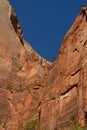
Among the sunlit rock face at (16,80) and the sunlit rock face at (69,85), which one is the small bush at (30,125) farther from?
the sunlit rock face at (69,85)

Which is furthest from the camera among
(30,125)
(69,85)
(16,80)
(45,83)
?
(16,80)

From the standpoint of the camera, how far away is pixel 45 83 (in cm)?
4206

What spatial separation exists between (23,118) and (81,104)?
10726mm

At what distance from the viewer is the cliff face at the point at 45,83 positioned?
111 ft

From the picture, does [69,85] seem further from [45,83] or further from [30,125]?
[45,83]

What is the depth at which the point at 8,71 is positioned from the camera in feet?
149

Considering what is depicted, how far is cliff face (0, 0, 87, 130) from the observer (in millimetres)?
33750

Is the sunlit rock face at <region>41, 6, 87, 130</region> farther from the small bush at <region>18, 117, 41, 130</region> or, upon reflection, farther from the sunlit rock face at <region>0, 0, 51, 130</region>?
the sunlit rock face at <region>0, 0, 51, 130</region>

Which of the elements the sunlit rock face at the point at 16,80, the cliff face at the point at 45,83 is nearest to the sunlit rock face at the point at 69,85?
the cliff face at the point at 45,83

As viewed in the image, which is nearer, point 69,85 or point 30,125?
point 69,85

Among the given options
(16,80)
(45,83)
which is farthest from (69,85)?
(16,80)

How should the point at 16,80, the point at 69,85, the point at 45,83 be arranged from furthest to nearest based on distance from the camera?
the point at 16,80, the point at 45,83, the point at 69,85

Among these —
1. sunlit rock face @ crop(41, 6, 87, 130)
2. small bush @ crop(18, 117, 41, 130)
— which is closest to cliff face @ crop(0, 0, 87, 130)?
sunlit rock face @ crop(41, 6, 87, 130)

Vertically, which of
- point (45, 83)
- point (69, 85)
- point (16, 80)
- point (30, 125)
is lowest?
point (30, 125)
